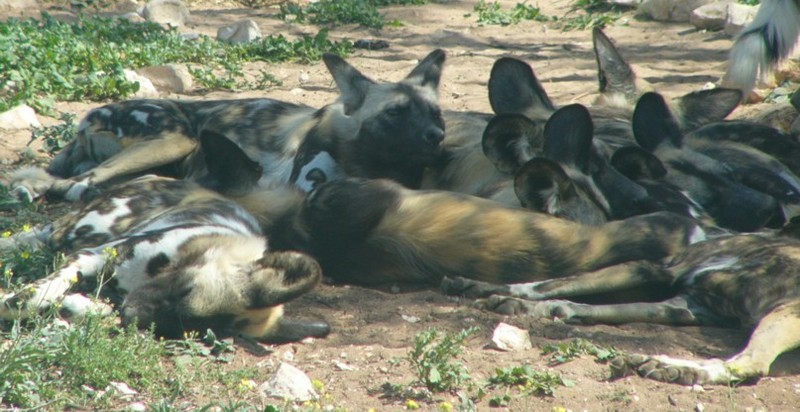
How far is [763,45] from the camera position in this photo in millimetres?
5105

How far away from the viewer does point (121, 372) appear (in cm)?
250

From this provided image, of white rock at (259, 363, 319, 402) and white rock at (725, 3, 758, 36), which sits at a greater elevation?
white rock at (725, 3, 758, 36)

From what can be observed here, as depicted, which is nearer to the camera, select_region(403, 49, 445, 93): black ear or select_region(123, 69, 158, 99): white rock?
select_region(403, 49, 445, 93): black ear

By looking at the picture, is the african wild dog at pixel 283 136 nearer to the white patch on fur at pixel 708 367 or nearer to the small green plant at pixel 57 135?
the small green plant at pixel 57 135

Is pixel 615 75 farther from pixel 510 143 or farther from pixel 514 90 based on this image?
pixel 510 143

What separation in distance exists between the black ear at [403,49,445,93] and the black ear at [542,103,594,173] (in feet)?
3.50

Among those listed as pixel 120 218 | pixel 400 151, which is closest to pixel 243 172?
pixel 120 218

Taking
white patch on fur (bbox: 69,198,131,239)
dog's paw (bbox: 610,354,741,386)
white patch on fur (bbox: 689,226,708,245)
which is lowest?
dog's paw (bbox: 610,354,741,386)

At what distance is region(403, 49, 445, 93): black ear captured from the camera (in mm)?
4758

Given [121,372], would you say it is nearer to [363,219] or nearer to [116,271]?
[116,271]

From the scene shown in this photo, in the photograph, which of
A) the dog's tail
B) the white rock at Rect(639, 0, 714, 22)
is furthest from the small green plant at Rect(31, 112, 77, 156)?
the white rock at Rect(639, 0, 714, 22)

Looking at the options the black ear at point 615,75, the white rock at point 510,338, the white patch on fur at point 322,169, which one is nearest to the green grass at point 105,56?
the white patch on fur at point 322,169

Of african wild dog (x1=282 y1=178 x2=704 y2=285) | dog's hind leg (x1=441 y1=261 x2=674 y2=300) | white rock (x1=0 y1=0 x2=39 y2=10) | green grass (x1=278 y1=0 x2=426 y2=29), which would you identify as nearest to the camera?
dog's hind leg (x1=441 y1=261 x2=674 y2=300)

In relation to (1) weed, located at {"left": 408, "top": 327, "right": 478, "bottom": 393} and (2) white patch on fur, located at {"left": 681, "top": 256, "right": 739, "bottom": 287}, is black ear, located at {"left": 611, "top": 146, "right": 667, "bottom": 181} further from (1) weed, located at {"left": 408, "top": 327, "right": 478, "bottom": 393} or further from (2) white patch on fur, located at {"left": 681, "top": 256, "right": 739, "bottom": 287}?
(1) weed, located at {"left": 408, "top": 327, "right": 478, "bottom": 393}
